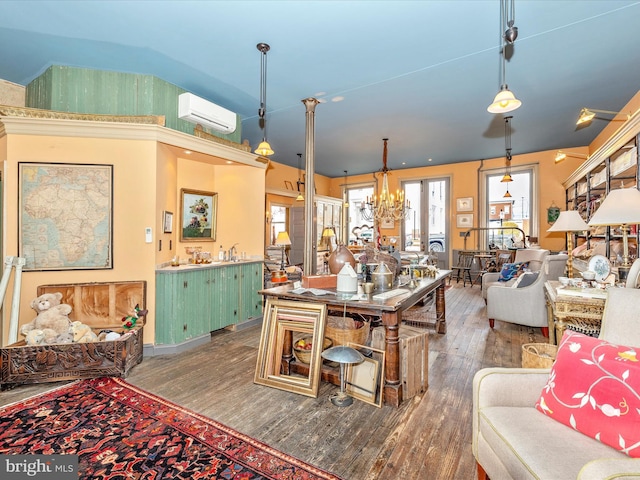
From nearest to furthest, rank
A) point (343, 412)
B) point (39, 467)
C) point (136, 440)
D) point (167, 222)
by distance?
point (39, 467) → point (136, 440) → point (343, 412) → point (167, 222)

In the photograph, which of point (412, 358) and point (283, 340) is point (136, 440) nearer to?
point (283, 340)

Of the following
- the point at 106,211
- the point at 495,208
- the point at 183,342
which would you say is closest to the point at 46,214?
the point at 106,211

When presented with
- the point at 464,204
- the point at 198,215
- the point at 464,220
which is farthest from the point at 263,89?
the point at 464,220

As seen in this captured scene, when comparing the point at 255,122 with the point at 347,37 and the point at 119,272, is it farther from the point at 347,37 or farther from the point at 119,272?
the point at 119,272

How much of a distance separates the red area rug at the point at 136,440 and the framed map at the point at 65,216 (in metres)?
1.39

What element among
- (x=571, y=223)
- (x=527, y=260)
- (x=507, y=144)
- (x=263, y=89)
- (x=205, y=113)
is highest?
(x=507, y=144)

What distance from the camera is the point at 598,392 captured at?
4.31ft

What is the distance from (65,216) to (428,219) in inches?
320

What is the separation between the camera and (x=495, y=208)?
26.7ft

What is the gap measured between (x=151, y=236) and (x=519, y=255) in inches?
247

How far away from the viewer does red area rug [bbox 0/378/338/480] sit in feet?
5.67

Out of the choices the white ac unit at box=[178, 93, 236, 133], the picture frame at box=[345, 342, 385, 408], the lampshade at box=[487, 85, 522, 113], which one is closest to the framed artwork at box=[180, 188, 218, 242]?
the white ac unit at box=[178, 93, 236, 133]

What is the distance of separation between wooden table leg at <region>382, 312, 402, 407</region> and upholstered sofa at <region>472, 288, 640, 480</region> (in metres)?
0.83

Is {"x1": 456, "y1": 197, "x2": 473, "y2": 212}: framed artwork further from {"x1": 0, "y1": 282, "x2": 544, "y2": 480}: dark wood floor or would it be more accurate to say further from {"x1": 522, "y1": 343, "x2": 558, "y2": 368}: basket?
{"x1": 522, "y1": 343, "x2": 558, "y2": 368}: basket
